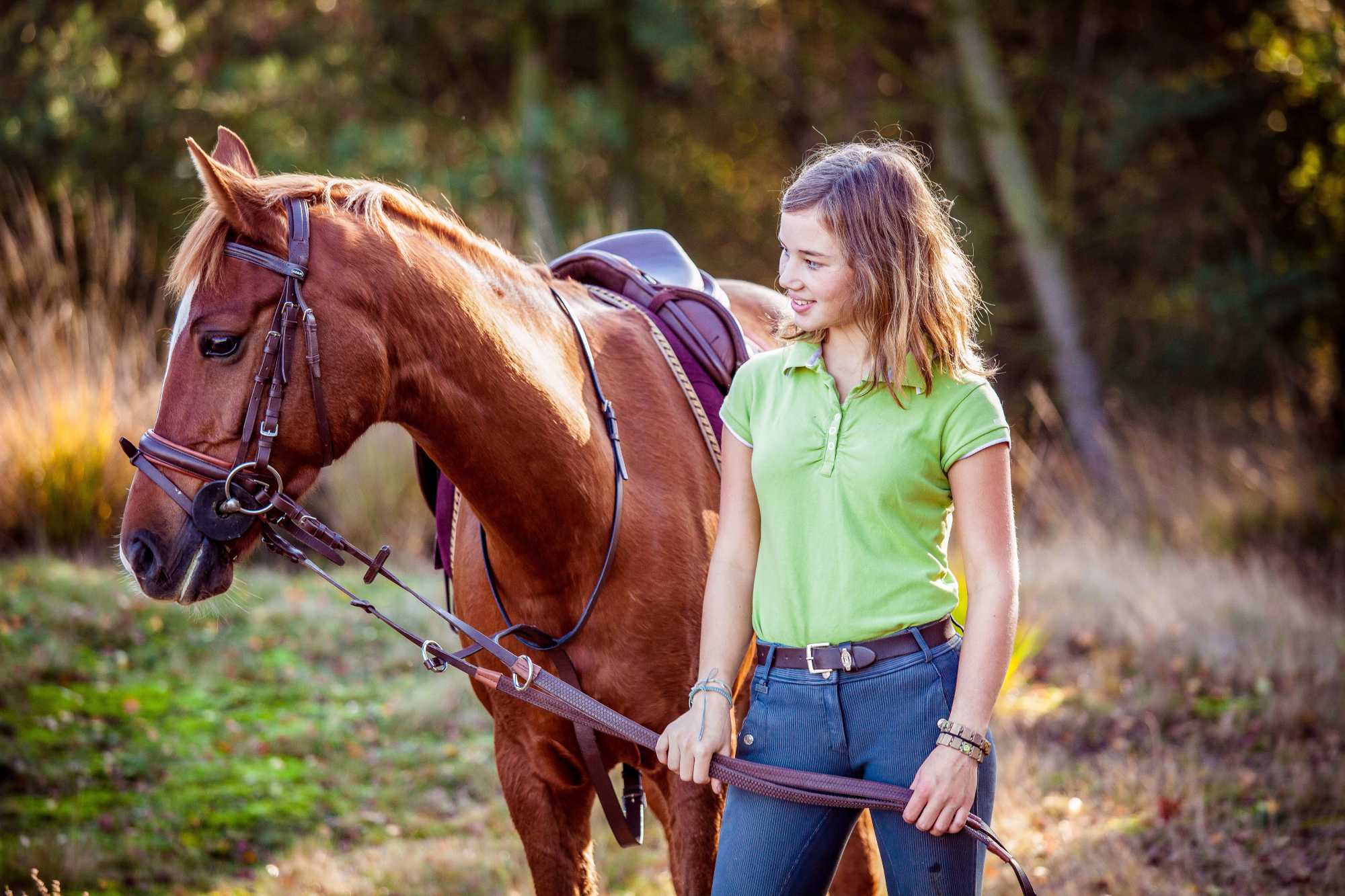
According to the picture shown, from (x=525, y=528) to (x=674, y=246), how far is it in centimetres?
146

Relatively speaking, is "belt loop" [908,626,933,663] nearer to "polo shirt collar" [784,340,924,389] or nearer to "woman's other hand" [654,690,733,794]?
"woman's other hand" [654,690,733,794]

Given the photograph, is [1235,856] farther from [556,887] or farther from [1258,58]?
[1258,58]

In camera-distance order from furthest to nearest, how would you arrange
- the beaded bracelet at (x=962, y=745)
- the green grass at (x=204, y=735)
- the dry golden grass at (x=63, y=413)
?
the dry golden grass at (x=63, y=413) < the green grass at (x=204, y=735) < the beaded bracelet at (x=962, y=745)

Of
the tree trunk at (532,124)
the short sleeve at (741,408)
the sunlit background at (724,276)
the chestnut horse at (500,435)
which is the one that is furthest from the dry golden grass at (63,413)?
the short sleeve at (741,408)

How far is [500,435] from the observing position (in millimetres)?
2006

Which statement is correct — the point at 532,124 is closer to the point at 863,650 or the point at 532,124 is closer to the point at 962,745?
the point at 863,650

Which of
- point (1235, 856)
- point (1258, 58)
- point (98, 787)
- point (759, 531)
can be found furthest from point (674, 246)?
point (1258, 58)

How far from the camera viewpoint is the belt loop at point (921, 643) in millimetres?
1655

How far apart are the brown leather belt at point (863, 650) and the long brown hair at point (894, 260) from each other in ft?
1.22

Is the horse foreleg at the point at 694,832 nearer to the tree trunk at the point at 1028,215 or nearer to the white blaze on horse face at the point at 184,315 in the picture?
the white blaze on horse face at the point at 184,315

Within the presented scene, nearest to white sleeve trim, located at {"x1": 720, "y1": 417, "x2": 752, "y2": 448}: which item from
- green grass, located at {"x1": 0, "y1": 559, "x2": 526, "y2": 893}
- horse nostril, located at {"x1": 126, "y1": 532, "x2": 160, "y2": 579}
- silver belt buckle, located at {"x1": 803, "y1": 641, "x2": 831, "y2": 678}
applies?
silver belt buckle, located at {"x1": 803, "y1": 641, "x2": 831, "y2": 678}

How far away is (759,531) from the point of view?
1.85 metres

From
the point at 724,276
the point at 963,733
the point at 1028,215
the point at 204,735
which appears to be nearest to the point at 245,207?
the point at 963,733

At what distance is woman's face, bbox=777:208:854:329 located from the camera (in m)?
1.68
